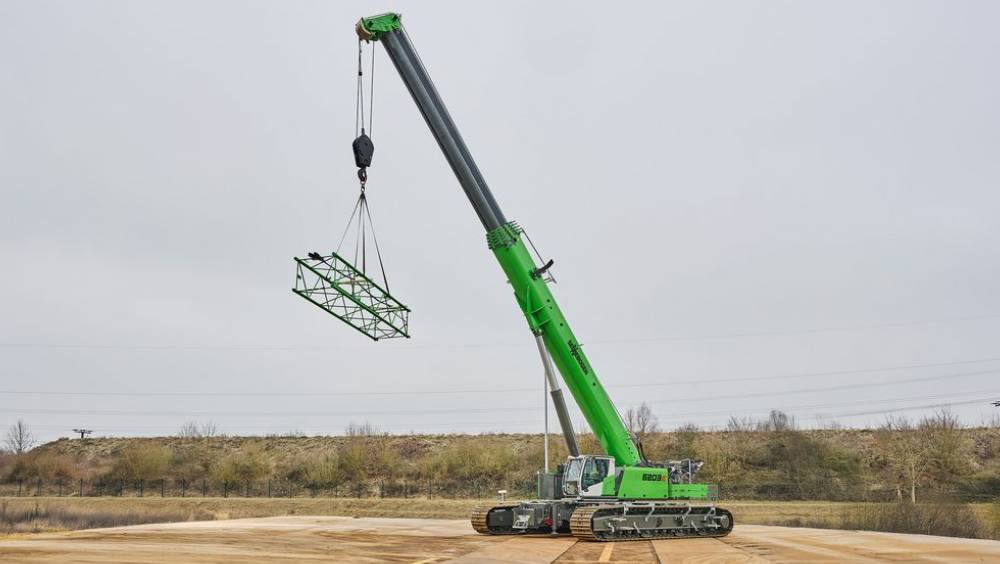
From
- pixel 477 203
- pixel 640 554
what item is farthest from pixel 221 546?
pixel 477 203

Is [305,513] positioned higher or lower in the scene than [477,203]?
lower

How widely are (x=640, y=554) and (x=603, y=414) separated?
20.6 ft

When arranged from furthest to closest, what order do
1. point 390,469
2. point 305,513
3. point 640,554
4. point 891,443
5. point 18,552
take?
point 390,469
point 891,443
point 305,513
point 640,554
point 18,552

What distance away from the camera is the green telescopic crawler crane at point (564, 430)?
22047 millimetres

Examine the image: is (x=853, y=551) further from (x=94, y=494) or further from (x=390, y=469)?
(x=94, y=494)

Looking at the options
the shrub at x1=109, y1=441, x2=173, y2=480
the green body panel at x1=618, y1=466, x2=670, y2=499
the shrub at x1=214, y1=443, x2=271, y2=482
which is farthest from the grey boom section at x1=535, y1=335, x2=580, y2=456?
the shrub at x1=109, y1=441, x2=173, y2=480

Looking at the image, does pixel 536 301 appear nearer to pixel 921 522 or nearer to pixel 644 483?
pixel 644 483

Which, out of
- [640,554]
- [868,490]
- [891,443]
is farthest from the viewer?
[891,443]

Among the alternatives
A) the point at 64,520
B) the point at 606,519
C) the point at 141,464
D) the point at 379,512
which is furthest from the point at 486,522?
the point at 141,464

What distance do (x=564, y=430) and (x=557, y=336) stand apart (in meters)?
2.66

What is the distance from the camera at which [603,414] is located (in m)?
23.5

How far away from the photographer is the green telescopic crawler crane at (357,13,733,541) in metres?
22.0

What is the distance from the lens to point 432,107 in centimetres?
2189

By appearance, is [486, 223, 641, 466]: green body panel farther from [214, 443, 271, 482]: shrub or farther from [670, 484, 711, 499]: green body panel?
[214, 443, 271, 482]: shrub
